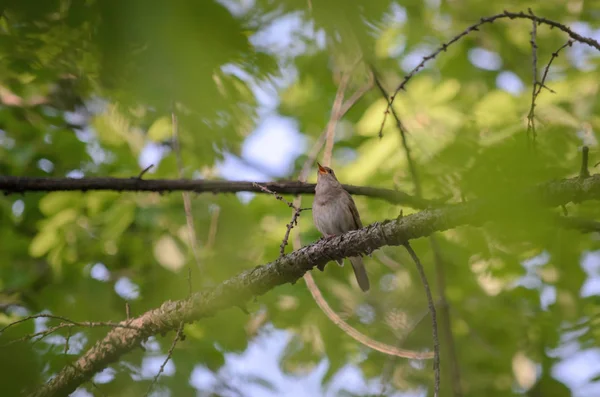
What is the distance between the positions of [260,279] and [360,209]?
3.25 metres

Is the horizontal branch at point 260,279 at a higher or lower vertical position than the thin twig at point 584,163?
lower

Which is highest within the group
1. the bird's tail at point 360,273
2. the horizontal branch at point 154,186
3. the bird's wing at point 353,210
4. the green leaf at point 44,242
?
the bird's wing at point 353,210

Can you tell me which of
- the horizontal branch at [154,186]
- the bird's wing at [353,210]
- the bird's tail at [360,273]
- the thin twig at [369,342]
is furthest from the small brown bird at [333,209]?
the thin twig at [369,342]

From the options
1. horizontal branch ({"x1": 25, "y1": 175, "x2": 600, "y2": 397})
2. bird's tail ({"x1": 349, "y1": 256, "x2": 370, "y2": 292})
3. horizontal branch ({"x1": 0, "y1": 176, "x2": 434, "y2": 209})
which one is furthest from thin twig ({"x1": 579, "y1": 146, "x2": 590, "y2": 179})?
bird's tail ({"x1": 349, "y1": 256, "x2": 370, "y2": 292})

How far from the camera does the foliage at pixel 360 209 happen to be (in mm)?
1488

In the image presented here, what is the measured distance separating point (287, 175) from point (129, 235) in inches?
65.4

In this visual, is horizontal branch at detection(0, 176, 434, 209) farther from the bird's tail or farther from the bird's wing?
the bird's tail

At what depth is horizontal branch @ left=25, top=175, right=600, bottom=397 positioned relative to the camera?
2.44 meters

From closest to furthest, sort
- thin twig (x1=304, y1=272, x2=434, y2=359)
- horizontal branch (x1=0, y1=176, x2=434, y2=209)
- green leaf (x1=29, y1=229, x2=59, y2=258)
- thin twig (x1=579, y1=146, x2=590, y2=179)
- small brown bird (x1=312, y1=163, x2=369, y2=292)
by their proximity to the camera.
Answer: thin twig (x1=579, y1=146, x2=590, y2=179), thin twig (x1=304, y1=272, x2=434, y2=359), horizontal branch (x1=0, y1=176, x2=434, y2=209), small brown bird (x1=312, y1=163, x2=369, y2=292), green leaf (x1=29, y1=229, x2=59, y2=258)

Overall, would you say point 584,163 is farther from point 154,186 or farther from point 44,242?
point 44,242

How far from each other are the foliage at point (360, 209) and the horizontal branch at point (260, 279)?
12 cm

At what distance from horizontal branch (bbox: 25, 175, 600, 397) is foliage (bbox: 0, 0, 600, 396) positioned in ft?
0.40

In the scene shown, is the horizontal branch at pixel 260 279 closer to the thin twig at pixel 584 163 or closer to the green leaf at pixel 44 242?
the thin twig at pixel 584 163

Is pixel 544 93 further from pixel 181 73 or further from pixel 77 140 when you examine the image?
pixel 181 73
